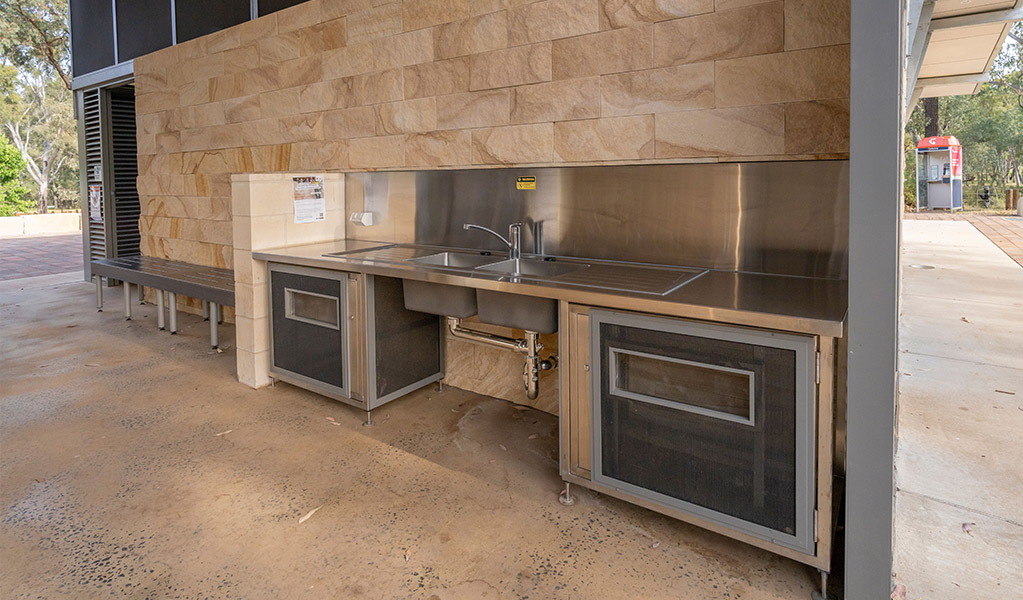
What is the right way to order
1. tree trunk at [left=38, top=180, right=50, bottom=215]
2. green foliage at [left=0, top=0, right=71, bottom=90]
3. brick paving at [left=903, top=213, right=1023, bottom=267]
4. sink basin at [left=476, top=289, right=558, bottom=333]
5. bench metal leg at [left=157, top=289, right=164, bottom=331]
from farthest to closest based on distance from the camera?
tree trunk at [left=38, top=180, right=50, bottom=215] < green foliage at [left=0, top=0, right=71, bottom=90] < brick paving at [left=903, top=213, right=1023, bottom=267] < bench metal leg at [left=157, top=289, right=164, bottom=331] < sink basin at [left=476, top=289, right=558, bottom=333]

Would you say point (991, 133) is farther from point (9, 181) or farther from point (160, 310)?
point (9, 181)

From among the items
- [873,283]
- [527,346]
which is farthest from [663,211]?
[873,283]

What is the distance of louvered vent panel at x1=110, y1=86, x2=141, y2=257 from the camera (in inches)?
266

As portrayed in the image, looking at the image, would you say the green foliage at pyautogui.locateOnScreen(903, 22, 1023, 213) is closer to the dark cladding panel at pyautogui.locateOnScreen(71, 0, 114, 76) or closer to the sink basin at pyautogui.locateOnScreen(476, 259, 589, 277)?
the sink basin at pyautogui.locateOnScreen(476, 259, 589, 277)

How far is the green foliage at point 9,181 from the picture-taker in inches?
669

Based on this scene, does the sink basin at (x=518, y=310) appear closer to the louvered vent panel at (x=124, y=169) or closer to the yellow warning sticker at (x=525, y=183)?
the yellow warning sticker at (x=525, y=183)

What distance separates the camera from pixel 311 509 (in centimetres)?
231

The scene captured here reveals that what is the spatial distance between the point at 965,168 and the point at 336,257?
24018mm

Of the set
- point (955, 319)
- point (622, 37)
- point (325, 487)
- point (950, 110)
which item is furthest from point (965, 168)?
point (325, 487)

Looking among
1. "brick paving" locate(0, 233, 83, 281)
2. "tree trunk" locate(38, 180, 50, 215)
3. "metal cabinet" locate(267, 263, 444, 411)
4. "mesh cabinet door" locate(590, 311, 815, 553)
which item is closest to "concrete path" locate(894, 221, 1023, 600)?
"mesh cabinet door" locate(590, 311, 815, 553)

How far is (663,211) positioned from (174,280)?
3.85 m

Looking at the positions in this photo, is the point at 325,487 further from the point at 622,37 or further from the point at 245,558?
the point at 622,37

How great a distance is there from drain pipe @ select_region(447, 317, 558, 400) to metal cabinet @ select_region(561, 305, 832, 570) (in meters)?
0.53

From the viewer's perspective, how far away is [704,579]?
1885 millimetres
